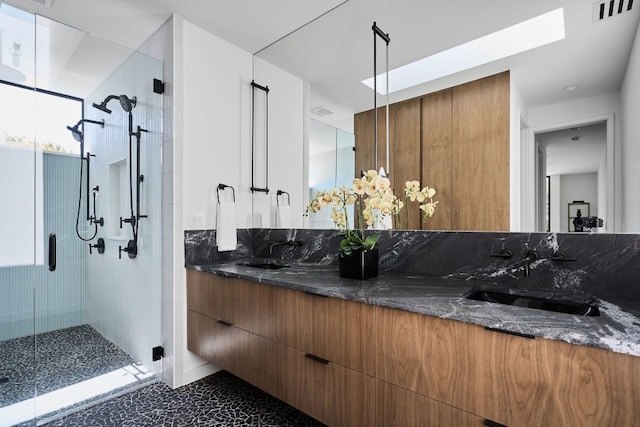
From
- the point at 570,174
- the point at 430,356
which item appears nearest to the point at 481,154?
the point at 570,174

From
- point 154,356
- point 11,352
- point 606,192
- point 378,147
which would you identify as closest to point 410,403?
point 606,192

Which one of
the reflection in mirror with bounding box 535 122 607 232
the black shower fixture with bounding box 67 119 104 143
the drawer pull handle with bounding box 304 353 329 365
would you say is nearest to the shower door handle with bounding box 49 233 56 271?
the black shower fixture with bounding box 67 119 104 143

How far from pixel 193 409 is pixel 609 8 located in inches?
114

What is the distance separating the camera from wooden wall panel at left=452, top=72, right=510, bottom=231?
1551 mm

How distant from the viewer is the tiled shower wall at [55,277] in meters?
2.06

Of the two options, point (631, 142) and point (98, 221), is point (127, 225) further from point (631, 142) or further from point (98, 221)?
point (631, 142)

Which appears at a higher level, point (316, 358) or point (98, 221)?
point (98, 221)

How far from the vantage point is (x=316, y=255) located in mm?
2338

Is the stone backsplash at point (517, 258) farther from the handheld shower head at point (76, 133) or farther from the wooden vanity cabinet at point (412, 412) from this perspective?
the handheld shower head at point (76, 133)

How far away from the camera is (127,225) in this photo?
8.07 ft

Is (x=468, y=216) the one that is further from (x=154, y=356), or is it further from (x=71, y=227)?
(x=71, y=227)

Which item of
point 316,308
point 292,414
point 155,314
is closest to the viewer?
point 316,308

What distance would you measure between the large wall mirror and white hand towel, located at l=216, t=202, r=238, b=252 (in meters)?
1.42

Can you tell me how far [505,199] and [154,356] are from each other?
2.47 metres
